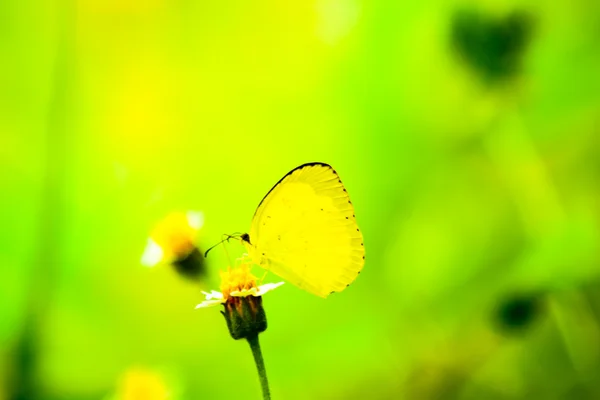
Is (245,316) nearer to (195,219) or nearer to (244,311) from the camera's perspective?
(244,311)

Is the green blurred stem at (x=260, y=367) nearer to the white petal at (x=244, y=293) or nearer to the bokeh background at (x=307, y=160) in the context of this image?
the white petal at (x=244, y=293)

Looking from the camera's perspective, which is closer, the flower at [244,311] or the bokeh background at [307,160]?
the flower at [244,311]

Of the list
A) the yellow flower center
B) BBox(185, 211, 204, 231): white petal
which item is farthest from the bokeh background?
the yellow flower center

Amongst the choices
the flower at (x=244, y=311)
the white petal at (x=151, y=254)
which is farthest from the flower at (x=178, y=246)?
the flower at (x=244, y=311)

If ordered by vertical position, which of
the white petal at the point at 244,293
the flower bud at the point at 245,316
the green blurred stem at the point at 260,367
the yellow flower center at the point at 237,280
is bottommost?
the green blurred stem at the point at 260,367


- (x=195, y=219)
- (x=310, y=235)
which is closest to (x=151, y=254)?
(x=195, y=219)

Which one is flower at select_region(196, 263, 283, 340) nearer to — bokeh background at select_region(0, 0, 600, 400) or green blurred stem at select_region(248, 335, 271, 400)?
green blurred stem at select_region(248, 335, 271, 400)
